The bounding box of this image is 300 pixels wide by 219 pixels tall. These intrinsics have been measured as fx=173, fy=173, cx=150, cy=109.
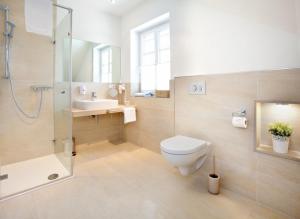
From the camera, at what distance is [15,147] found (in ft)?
7.88

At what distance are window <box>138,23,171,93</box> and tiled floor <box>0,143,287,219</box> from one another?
140cm

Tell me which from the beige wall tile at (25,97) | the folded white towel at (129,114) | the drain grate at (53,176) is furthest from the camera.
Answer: the folded white towel at (129,114)

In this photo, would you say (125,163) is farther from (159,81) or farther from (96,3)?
(96,3)

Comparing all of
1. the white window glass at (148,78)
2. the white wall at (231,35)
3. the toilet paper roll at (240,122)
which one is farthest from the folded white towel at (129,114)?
the toilet paper roll at (240,122)

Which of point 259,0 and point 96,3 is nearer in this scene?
point 259,0

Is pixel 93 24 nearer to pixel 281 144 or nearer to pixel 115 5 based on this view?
pixel 115 5

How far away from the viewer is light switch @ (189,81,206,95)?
204 centimetres

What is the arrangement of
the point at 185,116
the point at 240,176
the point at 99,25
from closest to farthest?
the point at 240,176
the point at 185,116
the point at 99,25

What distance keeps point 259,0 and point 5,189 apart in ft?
10.1

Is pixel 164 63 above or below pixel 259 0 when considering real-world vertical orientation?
below

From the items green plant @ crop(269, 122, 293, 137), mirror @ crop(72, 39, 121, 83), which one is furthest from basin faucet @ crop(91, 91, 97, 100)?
green plant @ crop(269, 122, 293, 137)

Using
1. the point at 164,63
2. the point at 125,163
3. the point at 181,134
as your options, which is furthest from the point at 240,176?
the point at 164,63

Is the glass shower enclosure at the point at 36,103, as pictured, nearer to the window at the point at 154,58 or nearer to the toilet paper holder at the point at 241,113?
the window at the point at 154,58

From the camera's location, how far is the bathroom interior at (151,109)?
1.51m
